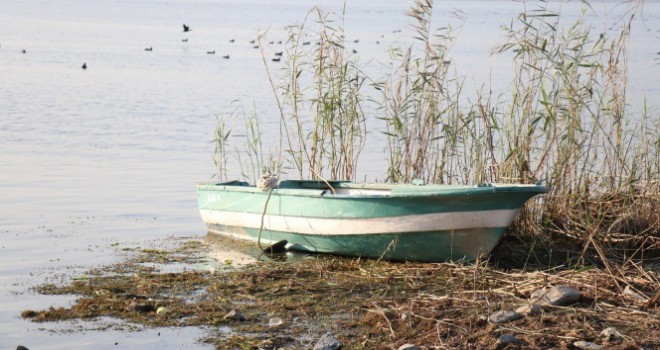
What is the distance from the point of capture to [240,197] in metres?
10.5

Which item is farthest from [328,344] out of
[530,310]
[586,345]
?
[586,345]

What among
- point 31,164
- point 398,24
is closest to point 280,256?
point 31,164

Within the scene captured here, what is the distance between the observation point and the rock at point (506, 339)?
6.51 meters

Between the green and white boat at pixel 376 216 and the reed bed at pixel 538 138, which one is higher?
the reed bed at pixel 538 138

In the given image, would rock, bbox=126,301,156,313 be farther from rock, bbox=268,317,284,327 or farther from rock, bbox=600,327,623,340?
rock, bbox=600,327,623,340

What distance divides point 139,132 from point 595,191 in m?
10.5

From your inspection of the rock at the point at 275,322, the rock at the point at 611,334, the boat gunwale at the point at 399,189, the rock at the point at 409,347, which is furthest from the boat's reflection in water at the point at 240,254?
the rock at the point at 611,334

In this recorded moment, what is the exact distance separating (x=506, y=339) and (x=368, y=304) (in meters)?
1.40

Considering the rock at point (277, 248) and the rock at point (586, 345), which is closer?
the rock at point (586, 345)

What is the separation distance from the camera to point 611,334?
6578 millimetres

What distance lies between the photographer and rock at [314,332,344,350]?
659cm

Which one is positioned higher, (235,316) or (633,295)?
(633,295)

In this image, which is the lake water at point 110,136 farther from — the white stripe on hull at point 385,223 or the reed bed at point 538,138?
the white stripe on hull at point 385,223

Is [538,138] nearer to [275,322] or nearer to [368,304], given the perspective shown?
[368,304]
